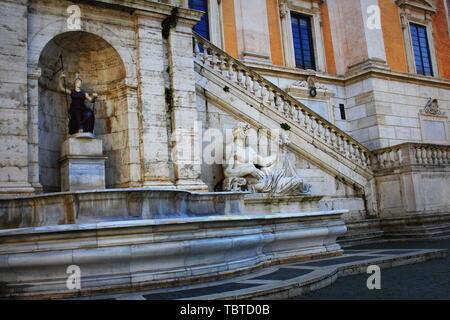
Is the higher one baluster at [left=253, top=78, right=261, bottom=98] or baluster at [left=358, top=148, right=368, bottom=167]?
baluster at [left=253, top=78, right=261, bottom=98]

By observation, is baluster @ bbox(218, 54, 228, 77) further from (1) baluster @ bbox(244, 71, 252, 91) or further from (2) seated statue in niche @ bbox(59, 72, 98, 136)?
(2) seated statue in niche @ bbox(59, 72, 98, 136)

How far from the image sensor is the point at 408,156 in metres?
14.4

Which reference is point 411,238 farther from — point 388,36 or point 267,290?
point 388,36

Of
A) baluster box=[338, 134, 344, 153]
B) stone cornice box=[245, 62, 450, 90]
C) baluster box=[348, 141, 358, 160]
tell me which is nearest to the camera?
baluster box=[338, 134, 344, 153]

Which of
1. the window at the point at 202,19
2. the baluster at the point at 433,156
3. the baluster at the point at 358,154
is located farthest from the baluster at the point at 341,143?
the window at the point at 202,19

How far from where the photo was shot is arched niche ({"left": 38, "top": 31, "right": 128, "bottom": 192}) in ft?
33.1

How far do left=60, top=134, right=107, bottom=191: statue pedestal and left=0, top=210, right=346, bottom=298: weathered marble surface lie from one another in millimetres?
3287

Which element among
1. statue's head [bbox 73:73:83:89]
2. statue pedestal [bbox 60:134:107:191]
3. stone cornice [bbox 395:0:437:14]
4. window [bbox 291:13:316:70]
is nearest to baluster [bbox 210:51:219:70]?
statue's head [bbox 73:73:83:89]

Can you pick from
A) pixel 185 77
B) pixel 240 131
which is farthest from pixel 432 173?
pixel 185 77

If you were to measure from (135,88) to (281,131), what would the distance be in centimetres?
439

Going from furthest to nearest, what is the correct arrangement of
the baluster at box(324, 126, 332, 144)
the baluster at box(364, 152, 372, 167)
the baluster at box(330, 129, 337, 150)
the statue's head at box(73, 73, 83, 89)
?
the baluster at box(364, 152, 372, 167) → the baluster at box(330, 129, 337, 150) → the baluster at box(324, 126, 332, 144) → the statue's head at box(73, 73, 83, 89)

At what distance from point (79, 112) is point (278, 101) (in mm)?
5776

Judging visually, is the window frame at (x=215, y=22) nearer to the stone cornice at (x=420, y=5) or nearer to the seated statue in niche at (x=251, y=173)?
the seated statue in niche at (x=251, y=173)

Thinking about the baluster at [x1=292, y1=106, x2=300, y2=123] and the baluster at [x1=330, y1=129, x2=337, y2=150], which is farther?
the baluster at [x1=330, y1=129, x2=337, y2=150]
